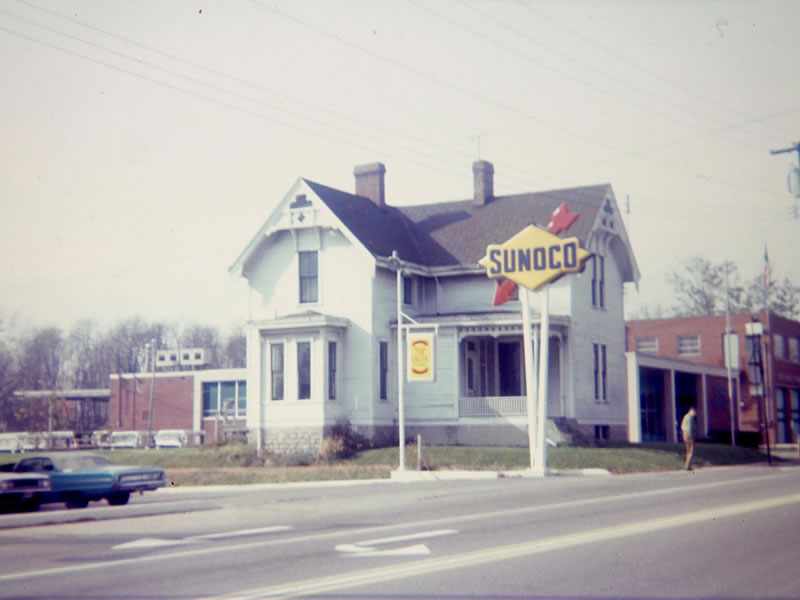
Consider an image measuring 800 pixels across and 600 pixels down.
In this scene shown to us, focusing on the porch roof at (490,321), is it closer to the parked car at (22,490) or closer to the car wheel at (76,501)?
the car wheel at (76,501)

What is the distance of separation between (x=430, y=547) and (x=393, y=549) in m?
0.45

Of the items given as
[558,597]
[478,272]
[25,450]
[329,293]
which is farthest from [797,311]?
[558,597]

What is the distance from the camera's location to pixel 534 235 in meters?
30.0

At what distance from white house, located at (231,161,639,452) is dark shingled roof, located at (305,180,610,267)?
0.08m

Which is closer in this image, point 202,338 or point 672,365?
point 672,365

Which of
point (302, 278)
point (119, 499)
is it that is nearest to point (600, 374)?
point (302, 278)

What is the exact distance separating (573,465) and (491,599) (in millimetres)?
23030

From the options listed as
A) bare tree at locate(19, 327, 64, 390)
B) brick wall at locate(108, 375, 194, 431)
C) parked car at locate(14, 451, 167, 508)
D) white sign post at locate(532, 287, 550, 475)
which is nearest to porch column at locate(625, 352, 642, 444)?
white sign post at locate(532, 287, 550, 475)

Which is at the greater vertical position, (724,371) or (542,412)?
(724,371)

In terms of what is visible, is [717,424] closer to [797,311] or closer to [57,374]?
[797,311]

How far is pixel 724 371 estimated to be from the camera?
55.4 metres

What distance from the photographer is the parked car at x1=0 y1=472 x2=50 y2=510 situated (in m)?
21.7

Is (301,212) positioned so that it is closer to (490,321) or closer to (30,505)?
(490,321)

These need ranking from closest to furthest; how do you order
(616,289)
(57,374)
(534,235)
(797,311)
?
(534,235) → (616,289) → (797,311) → (57,374)
